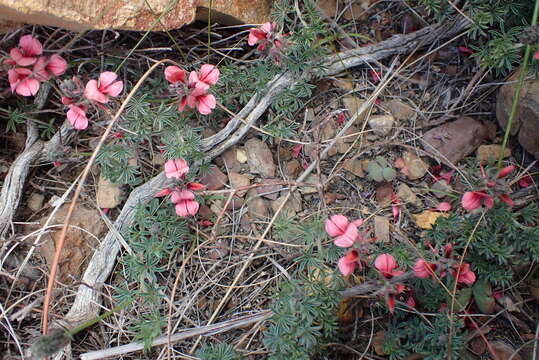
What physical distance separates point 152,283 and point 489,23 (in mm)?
2080

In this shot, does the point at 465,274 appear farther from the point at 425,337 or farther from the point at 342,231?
the point at 342,231

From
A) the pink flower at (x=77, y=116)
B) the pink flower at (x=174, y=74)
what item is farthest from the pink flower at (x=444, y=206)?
the pink flower at (x=77, y=116)

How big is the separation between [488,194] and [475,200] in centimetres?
6

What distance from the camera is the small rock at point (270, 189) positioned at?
2.64 metres

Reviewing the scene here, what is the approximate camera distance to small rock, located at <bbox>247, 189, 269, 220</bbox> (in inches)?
103

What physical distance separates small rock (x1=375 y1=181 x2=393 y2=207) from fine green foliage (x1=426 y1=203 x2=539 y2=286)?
272mm

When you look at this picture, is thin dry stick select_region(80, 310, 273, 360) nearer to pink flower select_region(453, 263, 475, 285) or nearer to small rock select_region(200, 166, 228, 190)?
small rock select_region(200, 166, 228, 190)

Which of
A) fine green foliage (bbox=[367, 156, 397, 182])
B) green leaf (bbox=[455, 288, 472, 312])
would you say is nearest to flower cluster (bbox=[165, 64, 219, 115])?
fine green foliage (bbox=[367, 156, 397, 182])

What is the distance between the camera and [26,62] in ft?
7.57

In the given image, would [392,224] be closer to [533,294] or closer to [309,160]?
[309,160]

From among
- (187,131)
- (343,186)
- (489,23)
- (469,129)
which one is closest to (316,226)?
(343,186)

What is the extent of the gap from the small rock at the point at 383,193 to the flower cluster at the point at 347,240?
1.45ft

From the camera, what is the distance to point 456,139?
266 cm

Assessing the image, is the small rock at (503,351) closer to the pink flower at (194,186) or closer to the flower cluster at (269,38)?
the pink flower at (194,186)
